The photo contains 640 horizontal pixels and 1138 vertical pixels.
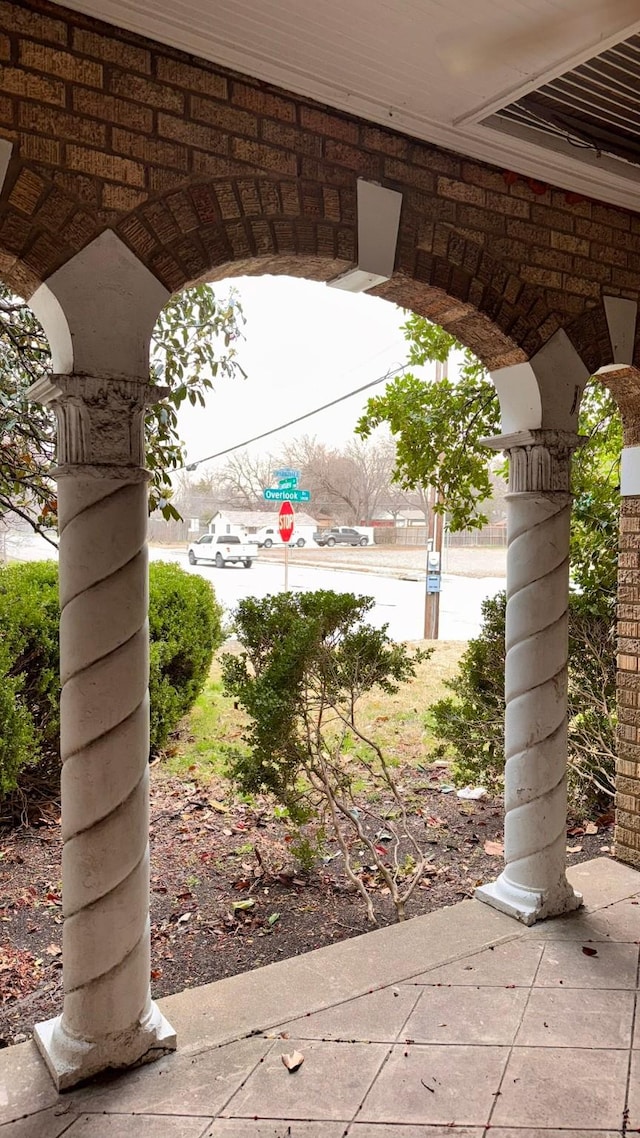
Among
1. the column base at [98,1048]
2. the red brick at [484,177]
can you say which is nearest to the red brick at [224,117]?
the red brick at [484,177]

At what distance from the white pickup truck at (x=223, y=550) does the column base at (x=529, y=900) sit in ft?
13.4

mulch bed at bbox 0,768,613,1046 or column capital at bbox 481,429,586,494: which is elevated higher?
column capital at bbox 481,429,586,494

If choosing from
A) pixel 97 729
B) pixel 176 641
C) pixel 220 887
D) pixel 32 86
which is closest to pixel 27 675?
pixel 176 641

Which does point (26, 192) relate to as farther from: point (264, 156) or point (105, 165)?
point (264, 156)

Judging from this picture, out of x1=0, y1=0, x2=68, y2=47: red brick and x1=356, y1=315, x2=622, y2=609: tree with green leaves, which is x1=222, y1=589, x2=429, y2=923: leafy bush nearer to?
x1=356, y1=315, x2=622, y2=609: tree with green leaves

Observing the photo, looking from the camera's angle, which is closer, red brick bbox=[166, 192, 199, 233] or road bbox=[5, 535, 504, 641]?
red brick bbox=[166, 192, 199, 233]

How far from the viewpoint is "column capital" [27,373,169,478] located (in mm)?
1962

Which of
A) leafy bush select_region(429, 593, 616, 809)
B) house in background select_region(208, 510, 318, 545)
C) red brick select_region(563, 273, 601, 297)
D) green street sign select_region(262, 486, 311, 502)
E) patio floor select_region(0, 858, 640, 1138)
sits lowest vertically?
patio floor select_region(0, 858, 640, 1138)

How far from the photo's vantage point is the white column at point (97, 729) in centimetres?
197

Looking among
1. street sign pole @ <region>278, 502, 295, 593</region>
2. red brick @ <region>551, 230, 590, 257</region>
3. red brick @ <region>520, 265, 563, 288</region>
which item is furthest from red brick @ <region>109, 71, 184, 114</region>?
street sign pole @ <region>278, 502, 295, 593</region>

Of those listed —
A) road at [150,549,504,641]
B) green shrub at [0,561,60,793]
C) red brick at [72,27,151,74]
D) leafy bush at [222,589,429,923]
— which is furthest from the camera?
road at [150,549,504,641]

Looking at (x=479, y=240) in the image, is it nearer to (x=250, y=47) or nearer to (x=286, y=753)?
(x=250, y=47)

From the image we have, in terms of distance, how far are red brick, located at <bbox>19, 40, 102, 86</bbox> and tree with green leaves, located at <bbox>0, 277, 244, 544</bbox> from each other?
123cm

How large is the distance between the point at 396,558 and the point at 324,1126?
18.9 feet
